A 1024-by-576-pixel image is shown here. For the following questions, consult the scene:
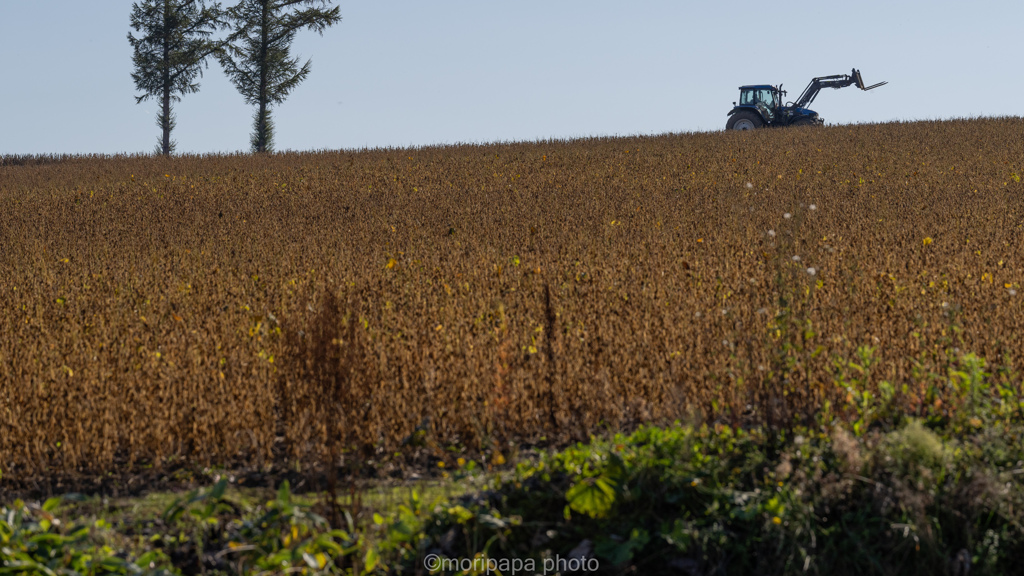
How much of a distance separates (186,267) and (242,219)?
3846mm

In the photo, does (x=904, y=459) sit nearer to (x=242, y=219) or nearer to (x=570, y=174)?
(x=242, y=219)


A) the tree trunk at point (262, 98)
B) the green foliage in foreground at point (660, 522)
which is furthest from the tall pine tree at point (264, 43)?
the green foliage in foreground at point (660, 522)

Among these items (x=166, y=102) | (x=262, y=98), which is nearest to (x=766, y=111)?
(x=262, y=98)

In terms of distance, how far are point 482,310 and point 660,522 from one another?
375 centimetres

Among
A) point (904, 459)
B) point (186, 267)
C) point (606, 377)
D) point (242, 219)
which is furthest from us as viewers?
point (242, 219)

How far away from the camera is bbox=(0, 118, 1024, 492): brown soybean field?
496cm

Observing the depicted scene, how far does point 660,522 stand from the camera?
12.4ft

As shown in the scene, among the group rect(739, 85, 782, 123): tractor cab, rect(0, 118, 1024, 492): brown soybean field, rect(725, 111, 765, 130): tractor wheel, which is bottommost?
rect(0, 118, 1024, 492): brown soybean field

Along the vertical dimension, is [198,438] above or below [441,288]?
below

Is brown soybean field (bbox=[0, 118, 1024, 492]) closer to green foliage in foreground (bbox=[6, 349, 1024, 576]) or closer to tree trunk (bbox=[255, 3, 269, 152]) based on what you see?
green foliage in foreground (bbox=[6, 349, 1024, 576])

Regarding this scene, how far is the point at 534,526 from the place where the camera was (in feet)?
12.6

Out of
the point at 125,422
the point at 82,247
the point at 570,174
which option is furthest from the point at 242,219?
the point at 125,422

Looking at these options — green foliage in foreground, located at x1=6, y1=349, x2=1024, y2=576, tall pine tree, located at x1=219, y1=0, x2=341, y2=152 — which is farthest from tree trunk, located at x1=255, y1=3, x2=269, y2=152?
green foliage in foreground, located at x1=6, y1=349, x2=1024, y2=576

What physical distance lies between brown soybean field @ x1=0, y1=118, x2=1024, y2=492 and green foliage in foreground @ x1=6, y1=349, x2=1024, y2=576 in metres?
0.46
